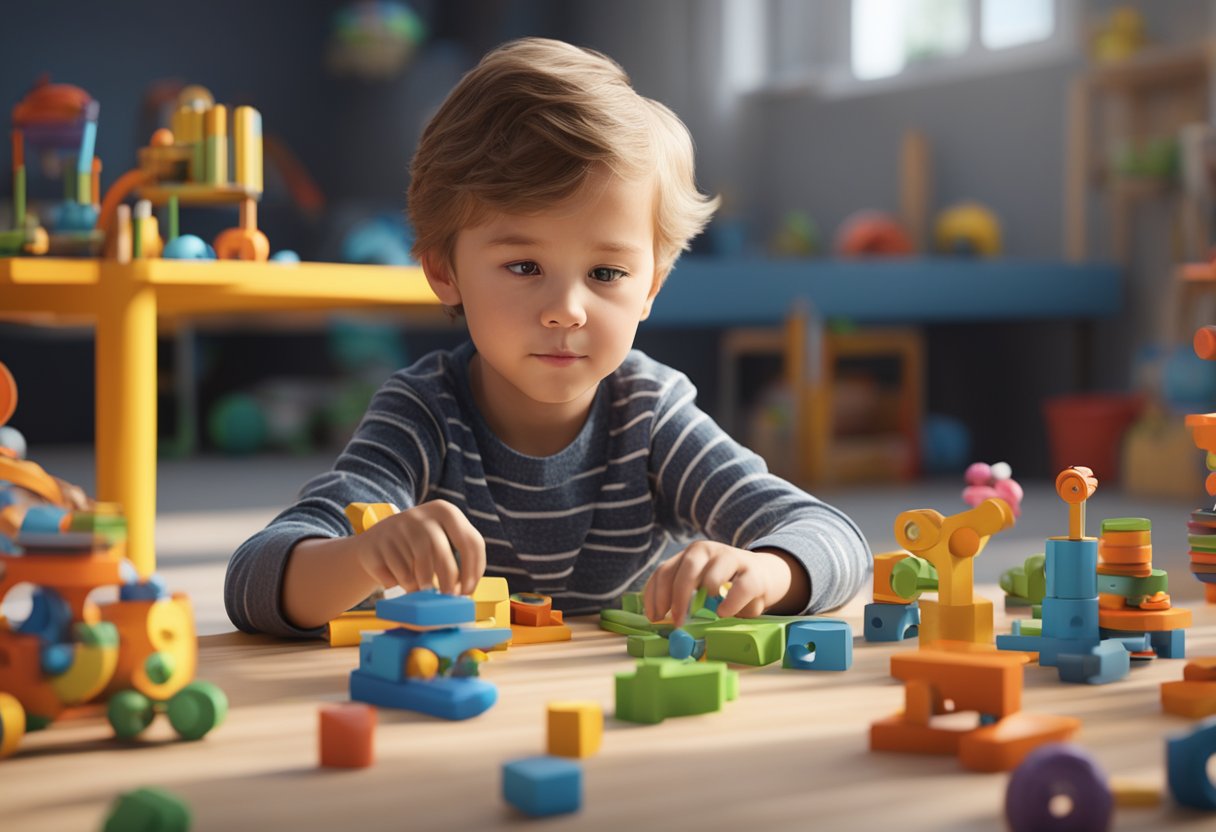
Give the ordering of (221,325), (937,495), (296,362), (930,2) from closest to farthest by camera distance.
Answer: (937,495), (930,2), (221,325), (296,362)

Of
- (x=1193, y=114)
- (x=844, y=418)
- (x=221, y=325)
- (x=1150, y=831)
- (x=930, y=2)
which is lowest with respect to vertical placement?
(x=1150, y=831)

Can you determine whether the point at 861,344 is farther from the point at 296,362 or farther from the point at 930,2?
the point at 296,362

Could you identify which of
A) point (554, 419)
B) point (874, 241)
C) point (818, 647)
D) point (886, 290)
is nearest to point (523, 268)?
point (554, 419)

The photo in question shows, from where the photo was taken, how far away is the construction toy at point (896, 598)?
3.11 ft

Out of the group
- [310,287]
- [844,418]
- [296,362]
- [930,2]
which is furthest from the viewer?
[296,362]

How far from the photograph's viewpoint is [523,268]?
96 cm

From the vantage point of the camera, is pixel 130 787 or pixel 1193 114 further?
pixel 1193 114

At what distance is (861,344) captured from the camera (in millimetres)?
3643

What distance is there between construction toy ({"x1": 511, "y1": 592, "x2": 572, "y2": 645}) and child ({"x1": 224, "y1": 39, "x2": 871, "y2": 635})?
8cm

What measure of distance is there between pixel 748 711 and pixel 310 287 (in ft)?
2.93

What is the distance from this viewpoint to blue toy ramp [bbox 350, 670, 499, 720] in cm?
71

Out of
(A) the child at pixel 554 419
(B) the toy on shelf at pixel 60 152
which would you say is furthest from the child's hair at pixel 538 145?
(B) the toy on shelf at pixel 60 152

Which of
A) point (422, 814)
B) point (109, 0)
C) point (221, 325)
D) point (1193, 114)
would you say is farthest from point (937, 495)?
point (109, 0)

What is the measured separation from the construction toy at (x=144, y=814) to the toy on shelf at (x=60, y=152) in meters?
1.13
